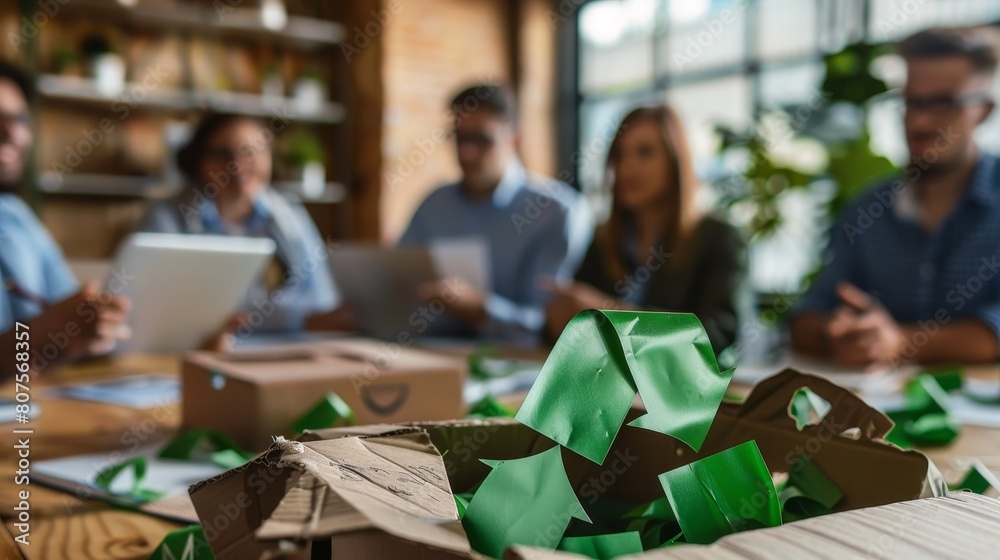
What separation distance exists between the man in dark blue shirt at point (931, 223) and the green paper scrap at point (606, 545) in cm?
142

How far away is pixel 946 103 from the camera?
6.07 feet

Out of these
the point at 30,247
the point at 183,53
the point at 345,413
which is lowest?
the point at 345,413

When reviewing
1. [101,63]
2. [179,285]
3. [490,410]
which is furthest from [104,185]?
[490,410]

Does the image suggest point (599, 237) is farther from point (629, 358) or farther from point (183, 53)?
point (183, 53)

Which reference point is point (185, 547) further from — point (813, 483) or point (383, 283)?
point (383, 283)

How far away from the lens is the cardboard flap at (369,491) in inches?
9.7

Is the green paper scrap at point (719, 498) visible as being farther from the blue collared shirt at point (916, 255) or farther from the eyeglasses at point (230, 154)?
the eyeglasses at point (230, 154)

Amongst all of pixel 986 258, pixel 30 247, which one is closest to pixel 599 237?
pixel 986 258

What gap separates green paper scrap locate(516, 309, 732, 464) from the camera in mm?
337

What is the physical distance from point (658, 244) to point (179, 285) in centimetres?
122

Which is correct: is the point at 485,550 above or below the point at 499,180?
below

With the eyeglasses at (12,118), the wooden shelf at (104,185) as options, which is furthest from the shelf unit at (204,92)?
the eyeglasses at (12,118)

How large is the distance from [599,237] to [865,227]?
2.34 ft

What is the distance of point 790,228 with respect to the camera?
120 inches
